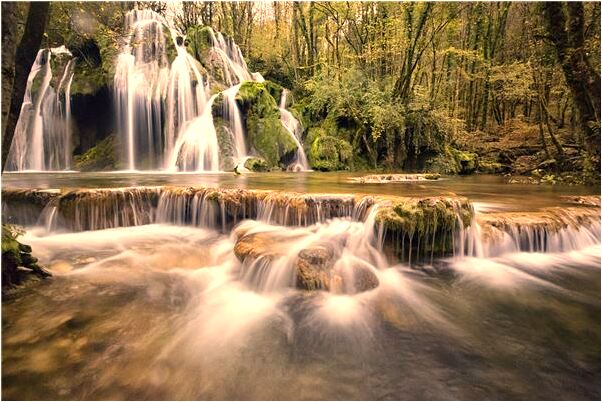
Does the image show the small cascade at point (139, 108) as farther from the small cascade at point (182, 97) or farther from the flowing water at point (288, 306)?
the flowing water at point (288, 306)

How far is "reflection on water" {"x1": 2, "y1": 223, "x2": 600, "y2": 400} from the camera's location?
8.48 feet

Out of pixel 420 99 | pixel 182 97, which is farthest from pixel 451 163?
pixel 182 97

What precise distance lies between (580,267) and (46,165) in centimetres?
1967

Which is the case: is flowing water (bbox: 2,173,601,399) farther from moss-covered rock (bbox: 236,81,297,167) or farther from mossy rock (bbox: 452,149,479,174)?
mossy rock (bbox: 452,149,479,174)

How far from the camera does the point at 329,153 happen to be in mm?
16000

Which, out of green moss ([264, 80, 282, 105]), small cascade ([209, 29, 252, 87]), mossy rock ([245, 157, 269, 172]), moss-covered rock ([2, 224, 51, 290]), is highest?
small cascade ([209, 29, 252, 87])

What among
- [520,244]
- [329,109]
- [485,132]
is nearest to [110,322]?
[520,244]

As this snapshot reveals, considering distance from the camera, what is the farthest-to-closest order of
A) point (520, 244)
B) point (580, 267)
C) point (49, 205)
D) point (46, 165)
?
point (46, 165) → point (49, 205) → point (520, 244) → point (580, 267)

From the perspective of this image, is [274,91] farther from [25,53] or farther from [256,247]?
[25,53]

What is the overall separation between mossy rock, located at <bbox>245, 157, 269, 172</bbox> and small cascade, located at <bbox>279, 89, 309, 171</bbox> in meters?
1.69

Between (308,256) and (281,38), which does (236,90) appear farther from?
(308,256)

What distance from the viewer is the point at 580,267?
4.94 meters

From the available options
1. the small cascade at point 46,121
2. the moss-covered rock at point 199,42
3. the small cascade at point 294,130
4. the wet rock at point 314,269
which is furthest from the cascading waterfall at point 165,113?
the wet rock at point 314,269

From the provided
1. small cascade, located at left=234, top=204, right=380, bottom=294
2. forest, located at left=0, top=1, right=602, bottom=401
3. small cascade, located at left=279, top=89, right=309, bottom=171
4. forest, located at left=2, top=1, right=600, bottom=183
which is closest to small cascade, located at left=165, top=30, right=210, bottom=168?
forest, located at left=2, top=1, right=600, bottom=183
